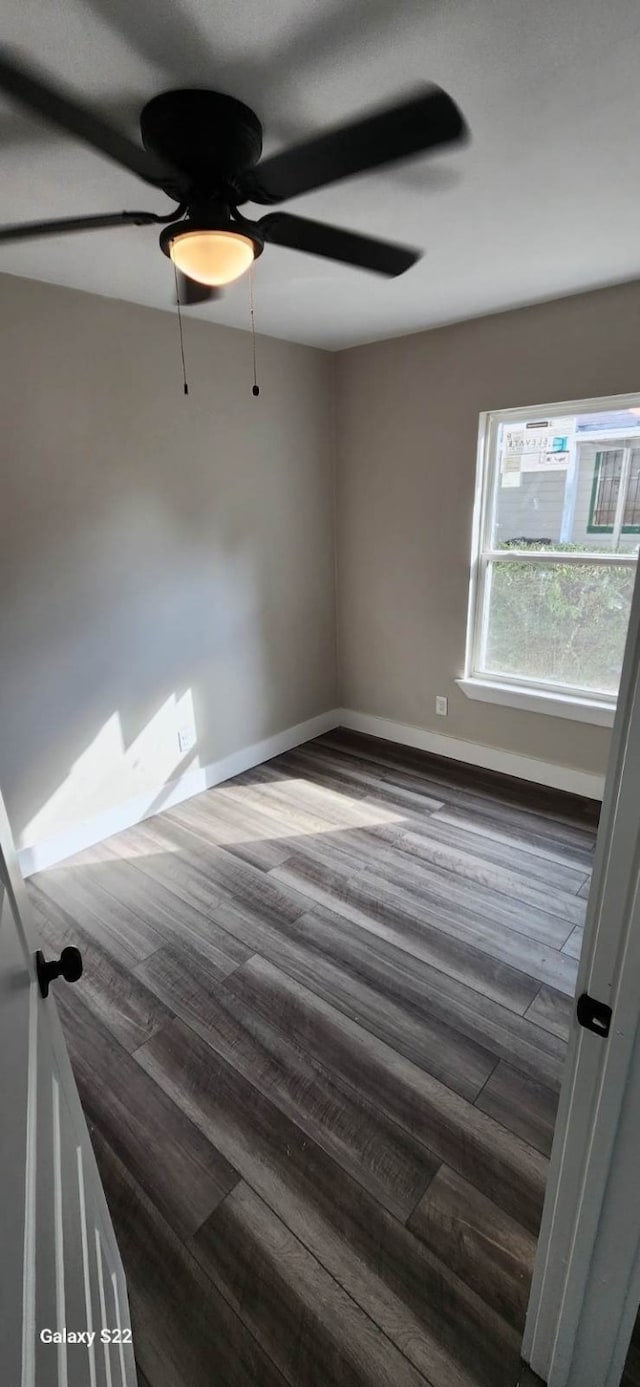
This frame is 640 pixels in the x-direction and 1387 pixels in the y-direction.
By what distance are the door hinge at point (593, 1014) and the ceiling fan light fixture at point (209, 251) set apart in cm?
160

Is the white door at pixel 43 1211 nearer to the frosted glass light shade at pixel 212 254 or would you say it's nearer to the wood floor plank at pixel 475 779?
the frosted glass light shade at pixel 212 254

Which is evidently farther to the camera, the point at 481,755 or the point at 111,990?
the point at 481,755

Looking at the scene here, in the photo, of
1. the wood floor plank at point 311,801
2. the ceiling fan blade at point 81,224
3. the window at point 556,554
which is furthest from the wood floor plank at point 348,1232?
the window at point 556,554

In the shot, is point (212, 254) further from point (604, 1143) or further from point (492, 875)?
point (492, 875)

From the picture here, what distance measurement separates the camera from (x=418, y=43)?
44.3 inches

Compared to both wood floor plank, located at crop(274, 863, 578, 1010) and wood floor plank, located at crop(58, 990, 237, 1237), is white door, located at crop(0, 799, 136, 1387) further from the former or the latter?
wood floor plank, located at crop(274, 863, 578, 1010)


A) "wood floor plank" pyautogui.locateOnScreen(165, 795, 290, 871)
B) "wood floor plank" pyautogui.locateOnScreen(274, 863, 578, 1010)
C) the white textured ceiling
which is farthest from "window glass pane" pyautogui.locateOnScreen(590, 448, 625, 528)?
"wood floor plank" pyautogui.locateOnScreen(165, 795, 290, 871)

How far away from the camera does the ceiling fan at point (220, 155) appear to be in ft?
3.61

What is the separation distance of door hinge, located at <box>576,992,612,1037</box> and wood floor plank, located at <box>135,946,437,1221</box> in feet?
3.14

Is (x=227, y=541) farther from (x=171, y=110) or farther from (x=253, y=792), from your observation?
(x=171, y=110)

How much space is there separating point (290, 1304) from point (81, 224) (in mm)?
2465

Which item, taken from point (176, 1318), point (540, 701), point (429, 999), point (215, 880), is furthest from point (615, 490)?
point (176, 1318)

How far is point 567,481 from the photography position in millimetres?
2918

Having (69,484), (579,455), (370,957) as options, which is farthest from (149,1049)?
(579,455)
